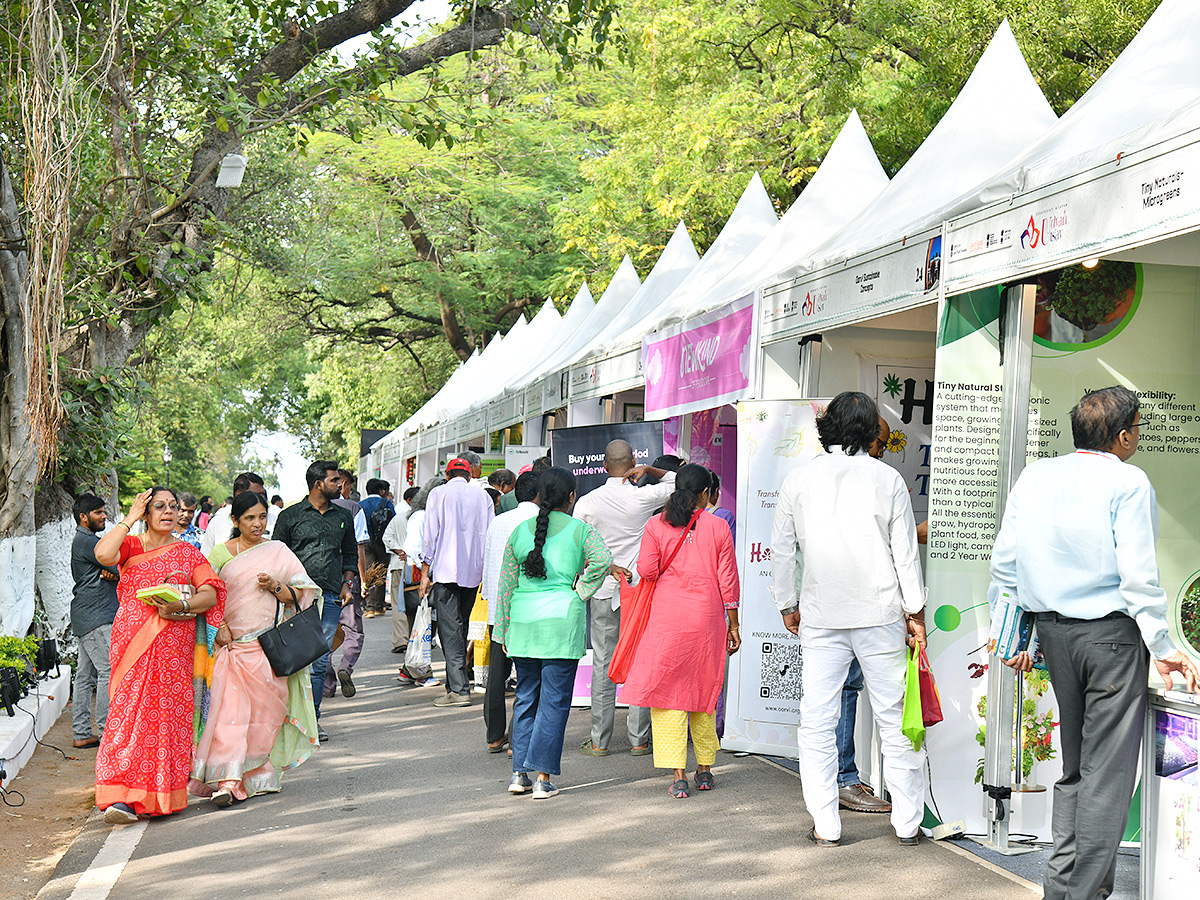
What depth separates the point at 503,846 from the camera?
599 centimetres

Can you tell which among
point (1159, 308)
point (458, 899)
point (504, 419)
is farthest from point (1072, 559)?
point (504, 419)

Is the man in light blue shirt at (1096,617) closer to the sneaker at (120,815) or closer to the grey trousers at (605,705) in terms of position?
the grey trousers at (605,705)

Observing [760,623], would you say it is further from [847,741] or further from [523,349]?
[523,349]

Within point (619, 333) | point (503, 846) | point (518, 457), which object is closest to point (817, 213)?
point (619, 333)

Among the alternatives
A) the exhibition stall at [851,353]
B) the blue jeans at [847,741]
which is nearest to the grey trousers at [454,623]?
the exhibition stall at [851,353]

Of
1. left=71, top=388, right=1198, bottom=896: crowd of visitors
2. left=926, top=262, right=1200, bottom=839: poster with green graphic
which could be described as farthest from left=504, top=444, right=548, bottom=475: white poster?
left=926, top=262, right=1200, bottom=839: poster with green graphic

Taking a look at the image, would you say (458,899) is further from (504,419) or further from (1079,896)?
(504,419)

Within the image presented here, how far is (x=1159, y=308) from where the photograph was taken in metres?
5.79

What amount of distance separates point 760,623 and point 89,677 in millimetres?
4836

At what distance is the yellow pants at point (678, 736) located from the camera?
23.0 feet

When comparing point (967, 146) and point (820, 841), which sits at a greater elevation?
point (967, 146)

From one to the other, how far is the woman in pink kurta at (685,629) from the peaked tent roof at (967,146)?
5.28ft

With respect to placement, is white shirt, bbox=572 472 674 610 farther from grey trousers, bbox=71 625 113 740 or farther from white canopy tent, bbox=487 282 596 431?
white canopy tent, bbox=487 282 596 431

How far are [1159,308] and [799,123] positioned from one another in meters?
14.0
